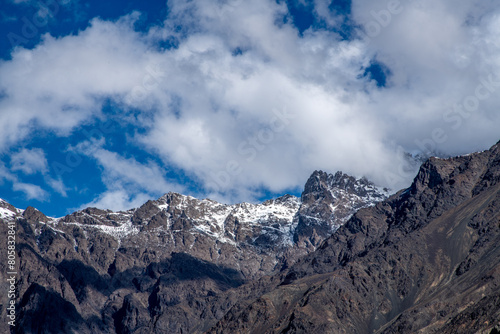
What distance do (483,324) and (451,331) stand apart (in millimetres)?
15254

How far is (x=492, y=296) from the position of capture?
19962cm

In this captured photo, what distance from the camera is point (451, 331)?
194500 millimetres

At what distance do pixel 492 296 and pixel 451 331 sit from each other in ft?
58.0

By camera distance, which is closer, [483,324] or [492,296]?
[483,324]

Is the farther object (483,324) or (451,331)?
(451,331)

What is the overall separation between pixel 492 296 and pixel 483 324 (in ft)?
69.7

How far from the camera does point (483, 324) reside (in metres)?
181
